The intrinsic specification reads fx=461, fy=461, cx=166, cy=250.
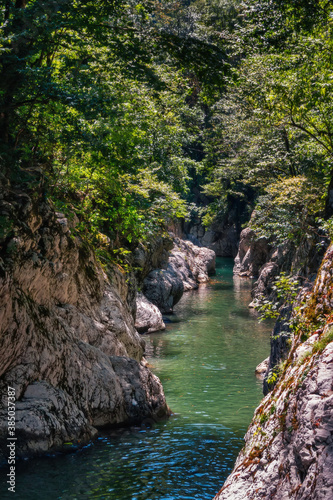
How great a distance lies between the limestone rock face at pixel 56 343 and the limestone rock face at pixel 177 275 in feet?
46.5

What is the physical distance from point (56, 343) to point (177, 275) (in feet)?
71.6

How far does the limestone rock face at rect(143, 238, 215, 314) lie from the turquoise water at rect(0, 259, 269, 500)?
315 centimetres

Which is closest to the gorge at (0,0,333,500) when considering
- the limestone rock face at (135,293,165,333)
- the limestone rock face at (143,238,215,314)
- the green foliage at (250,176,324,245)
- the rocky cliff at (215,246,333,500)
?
the rocky cliff at (215,246,333,500)

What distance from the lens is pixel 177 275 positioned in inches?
1228

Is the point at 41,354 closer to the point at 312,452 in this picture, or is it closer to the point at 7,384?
the point at 7,384

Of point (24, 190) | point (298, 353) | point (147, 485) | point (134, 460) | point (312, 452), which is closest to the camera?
point (312, 452)

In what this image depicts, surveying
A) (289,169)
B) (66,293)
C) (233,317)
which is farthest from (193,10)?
(66,293)

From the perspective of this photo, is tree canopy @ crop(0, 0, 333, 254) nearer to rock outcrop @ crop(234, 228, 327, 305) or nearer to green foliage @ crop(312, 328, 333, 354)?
rock outcrop @ crop(234, 228, 327, 305)

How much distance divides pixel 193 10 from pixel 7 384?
68428mm

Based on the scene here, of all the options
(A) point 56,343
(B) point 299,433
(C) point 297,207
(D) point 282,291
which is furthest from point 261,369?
(B) point 299,433

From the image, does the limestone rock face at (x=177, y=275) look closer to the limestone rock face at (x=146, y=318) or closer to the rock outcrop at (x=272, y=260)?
the limestone rock face at (x=146, y=318)

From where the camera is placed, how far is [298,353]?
18.6ft

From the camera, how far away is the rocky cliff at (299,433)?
3996 millimetres

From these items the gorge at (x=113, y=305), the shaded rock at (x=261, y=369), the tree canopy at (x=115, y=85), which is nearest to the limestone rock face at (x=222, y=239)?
the tree canopy at (x=115, y=85)
